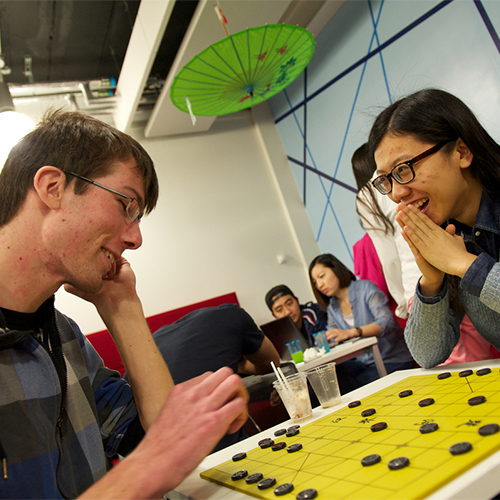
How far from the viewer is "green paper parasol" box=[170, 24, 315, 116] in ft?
9.28

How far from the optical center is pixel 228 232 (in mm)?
5637

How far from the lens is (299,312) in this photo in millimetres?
4168

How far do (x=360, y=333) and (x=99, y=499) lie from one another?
2.49m

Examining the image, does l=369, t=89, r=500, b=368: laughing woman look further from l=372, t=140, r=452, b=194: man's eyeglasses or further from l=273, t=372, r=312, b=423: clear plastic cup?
l=273, t=372, r=312, b=423: clear plastic cup

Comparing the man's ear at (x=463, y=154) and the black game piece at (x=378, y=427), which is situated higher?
the man's ear at (x=463, y=154)

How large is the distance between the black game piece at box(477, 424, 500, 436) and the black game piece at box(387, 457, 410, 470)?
0.11 m

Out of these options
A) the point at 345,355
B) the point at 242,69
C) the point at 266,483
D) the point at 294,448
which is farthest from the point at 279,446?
the point at 242,69

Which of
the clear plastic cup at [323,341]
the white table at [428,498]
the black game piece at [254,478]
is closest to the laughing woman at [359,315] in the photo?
the clear plastic cup at [323,341]

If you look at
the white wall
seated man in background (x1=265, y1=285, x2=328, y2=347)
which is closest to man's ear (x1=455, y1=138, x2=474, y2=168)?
seated man in background (x1=265, y1=285, x2=328, y2=347)

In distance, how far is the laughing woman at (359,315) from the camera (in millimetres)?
2945

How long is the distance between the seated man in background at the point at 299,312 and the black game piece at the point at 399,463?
3411mm

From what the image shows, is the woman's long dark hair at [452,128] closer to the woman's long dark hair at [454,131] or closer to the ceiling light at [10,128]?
the woman's long dark hair at [454,131]

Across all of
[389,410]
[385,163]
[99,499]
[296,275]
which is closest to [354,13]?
[296,275]

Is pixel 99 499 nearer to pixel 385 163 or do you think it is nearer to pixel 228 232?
pixel 385 163
